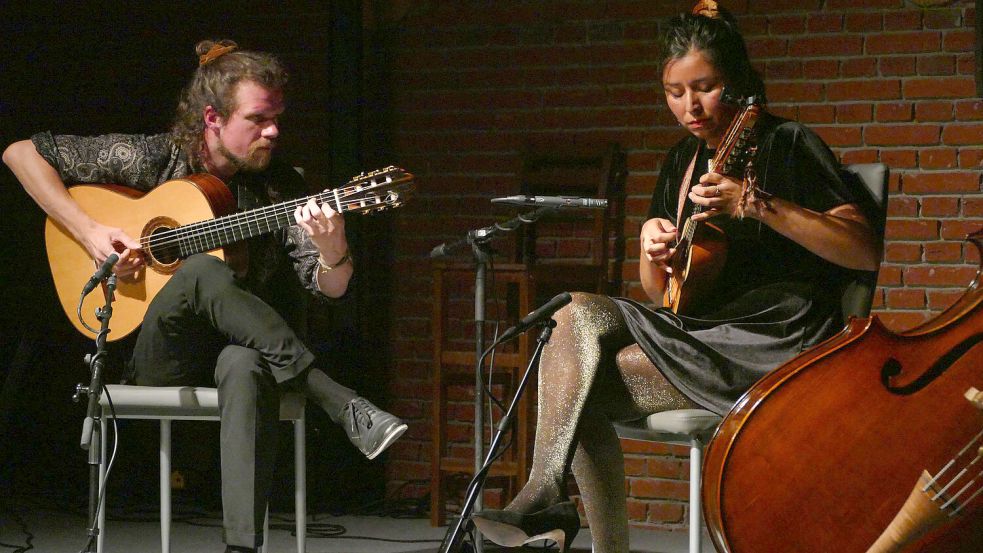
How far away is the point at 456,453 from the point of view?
4020 mm

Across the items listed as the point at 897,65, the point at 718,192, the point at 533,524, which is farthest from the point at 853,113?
the point at 533,524

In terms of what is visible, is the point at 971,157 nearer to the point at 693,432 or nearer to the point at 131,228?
the point at 693,432

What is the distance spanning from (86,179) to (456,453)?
169 centimetres

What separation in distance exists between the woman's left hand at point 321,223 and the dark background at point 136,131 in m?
1.14

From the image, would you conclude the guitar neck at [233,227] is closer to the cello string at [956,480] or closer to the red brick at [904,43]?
the cello string at [956,480]

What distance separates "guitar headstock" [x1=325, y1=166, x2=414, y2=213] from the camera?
2.64 metres

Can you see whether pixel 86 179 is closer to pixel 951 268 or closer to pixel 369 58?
pixel 369 58

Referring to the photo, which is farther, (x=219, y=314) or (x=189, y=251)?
(x=189, y=251)

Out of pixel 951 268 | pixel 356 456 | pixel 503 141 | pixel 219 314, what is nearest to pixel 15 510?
pixel 356 456

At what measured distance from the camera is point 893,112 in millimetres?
3547

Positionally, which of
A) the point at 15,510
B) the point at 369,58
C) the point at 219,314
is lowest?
the point at 15,510

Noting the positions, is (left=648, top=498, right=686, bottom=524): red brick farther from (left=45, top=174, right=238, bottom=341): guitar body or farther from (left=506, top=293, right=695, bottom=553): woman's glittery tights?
(left=45, top=174, right=238, bottom=341): guitar body

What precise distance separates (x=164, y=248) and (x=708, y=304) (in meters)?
1.34

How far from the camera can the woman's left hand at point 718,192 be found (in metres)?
2.06
